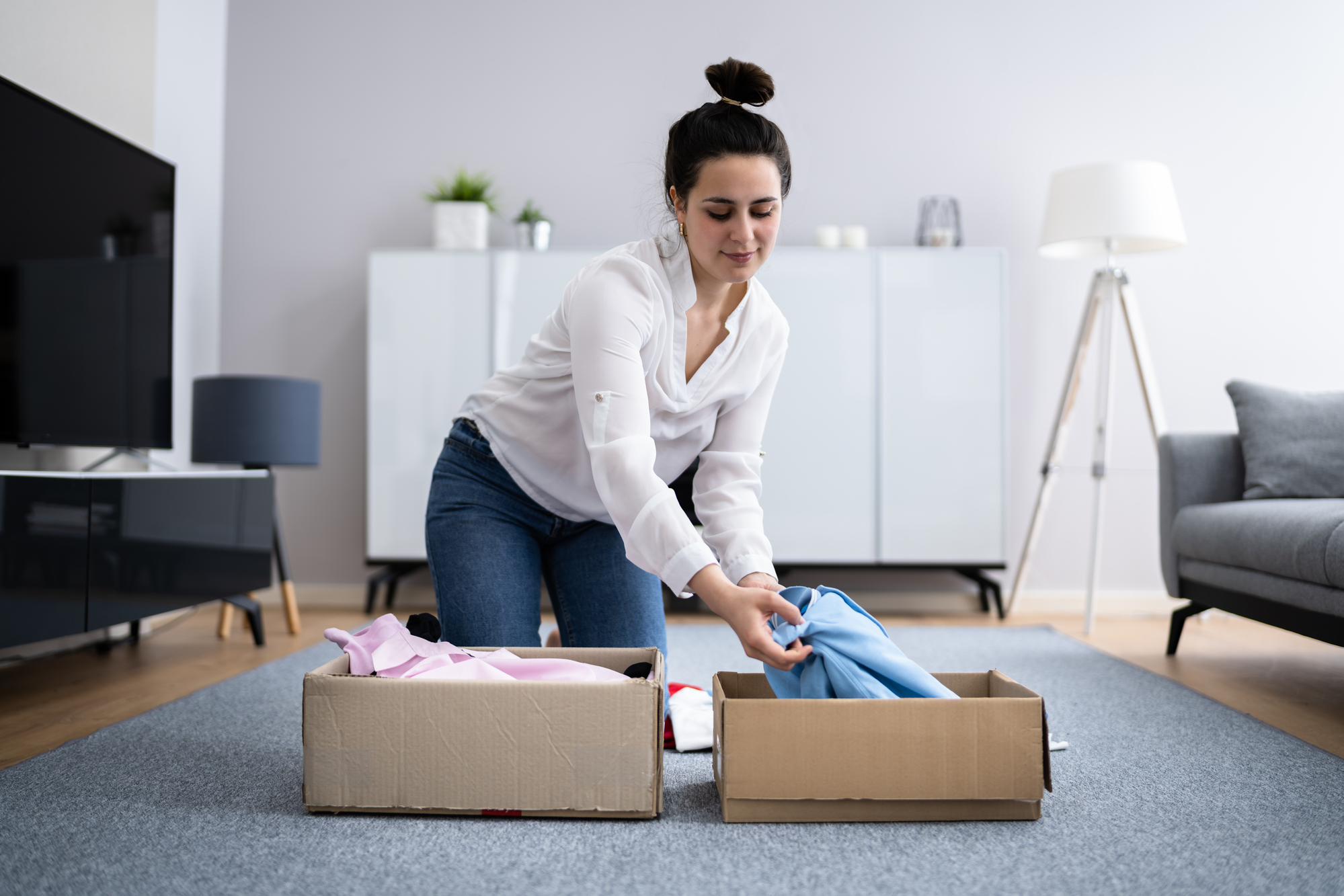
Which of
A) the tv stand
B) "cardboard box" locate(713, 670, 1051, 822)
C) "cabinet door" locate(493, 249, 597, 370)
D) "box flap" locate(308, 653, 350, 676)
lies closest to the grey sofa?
"cardboard box" locate(713, 670, 1051, 822)

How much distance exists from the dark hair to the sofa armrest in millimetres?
1712

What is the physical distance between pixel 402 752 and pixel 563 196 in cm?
275

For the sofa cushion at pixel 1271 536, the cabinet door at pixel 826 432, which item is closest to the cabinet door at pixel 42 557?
the cabinet door at pixel 826 432

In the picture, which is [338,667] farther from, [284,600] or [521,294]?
[521,294]

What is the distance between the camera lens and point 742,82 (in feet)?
4.28

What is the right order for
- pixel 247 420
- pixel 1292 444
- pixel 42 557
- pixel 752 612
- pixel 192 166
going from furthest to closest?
pixel 192 166 → pixel 247 420 → pixel 1292 444 → pixel 42 557 → pixel 752 612

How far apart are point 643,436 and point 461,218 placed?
2.32 metres

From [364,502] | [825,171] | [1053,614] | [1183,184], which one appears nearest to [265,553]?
[364,502]

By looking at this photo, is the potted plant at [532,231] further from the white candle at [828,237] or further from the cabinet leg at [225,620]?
the cabinet leg at [225,620]

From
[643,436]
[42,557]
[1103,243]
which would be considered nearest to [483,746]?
[643,436]

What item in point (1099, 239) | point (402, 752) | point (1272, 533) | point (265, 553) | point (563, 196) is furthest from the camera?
point (563, 196)

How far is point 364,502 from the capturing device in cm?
352

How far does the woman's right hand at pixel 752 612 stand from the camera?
1074 millimetres

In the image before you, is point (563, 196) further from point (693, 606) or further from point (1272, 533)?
point (1272, 533)
